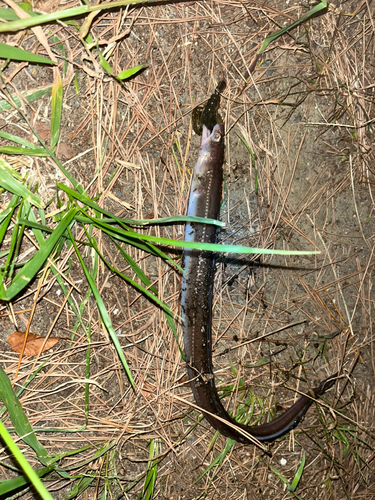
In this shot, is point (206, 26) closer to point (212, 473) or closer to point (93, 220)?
point (93, 220)

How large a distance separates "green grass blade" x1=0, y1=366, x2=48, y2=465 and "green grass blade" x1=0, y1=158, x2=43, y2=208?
1050mm

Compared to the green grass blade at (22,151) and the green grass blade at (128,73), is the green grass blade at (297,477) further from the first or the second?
the green grass blade at (128,73)

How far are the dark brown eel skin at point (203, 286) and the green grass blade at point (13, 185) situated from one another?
3.58 feet

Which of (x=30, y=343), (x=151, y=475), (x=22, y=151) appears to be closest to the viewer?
(x=22, y=151)

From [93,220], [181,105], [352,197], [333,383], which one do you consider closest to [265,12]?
[181,105]

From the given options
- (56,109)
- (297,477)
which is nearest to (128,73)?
(56,109)

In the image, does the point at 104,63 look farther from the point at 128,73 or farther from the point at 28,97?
the point at 28,97

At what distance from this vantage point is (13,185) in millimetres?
2510

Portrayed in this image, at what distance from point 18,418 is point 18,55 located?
2185mm

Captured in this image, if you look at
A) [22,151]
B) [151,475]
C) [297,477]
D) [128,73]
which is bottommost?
[297,477]

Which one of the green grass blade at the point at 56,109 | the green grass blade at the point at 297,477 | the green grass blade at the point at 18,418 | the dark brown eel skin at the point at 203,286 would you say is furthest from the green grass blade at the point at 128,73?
the green grass blade at the point at 297,477

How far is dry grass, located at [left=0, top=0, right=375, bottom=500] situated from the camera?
9.12 feet

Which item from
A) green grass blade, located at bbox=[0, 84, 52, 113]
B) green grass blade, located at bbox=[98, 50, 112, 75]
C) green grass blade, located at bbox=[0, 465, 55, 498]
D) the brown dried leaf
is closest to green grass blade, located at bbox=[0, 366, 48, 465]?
green grass blade, located at bbox=[0, 465, 55, 498]

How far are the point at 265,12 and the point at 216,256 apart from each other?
6.30 ft
